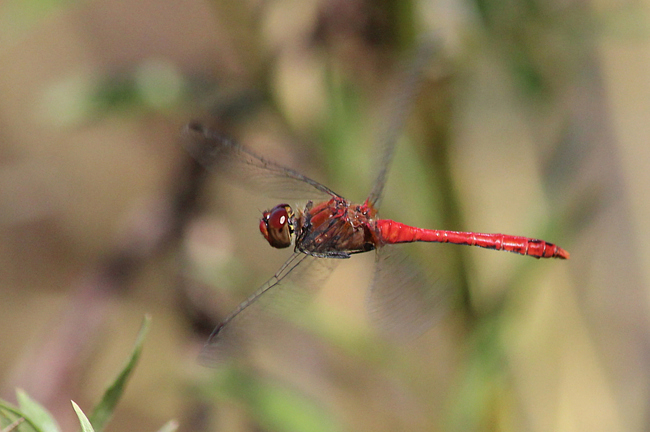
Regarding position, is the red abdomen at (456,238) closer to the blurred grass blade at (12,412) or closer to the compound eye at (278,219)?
the compound eye at (278,219)

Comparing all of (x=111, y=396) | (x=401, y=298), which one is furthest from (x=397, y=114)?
(x=111, y=396)

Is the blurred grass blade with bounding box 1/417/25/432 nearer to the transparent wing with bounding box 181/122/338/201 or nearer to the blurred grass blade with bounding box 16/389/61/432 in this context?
the blurred grass blade with bounding box 16/389/61/432

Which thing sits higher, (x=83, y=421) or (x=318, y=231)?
(x=318, y=231)

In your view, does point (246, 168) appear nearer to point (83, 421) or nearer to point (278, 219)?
point (278, 219)

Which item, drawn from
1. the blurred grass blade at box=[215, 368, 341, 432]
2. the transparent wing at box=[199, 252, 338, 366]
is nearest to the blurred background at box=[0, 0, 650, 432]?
the blurred grass blade at box=[215, 368, 341, 432]

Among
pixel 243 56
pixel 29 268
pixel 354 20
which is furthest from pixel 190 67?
pixel 29 268

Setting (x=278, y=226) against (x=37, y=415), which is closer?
(x=37, y=415)

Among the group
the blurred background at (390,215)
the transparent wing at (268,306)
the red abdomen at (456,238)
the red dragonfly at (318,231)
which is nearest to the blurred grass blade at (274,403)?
the blurred background at (390,215)
